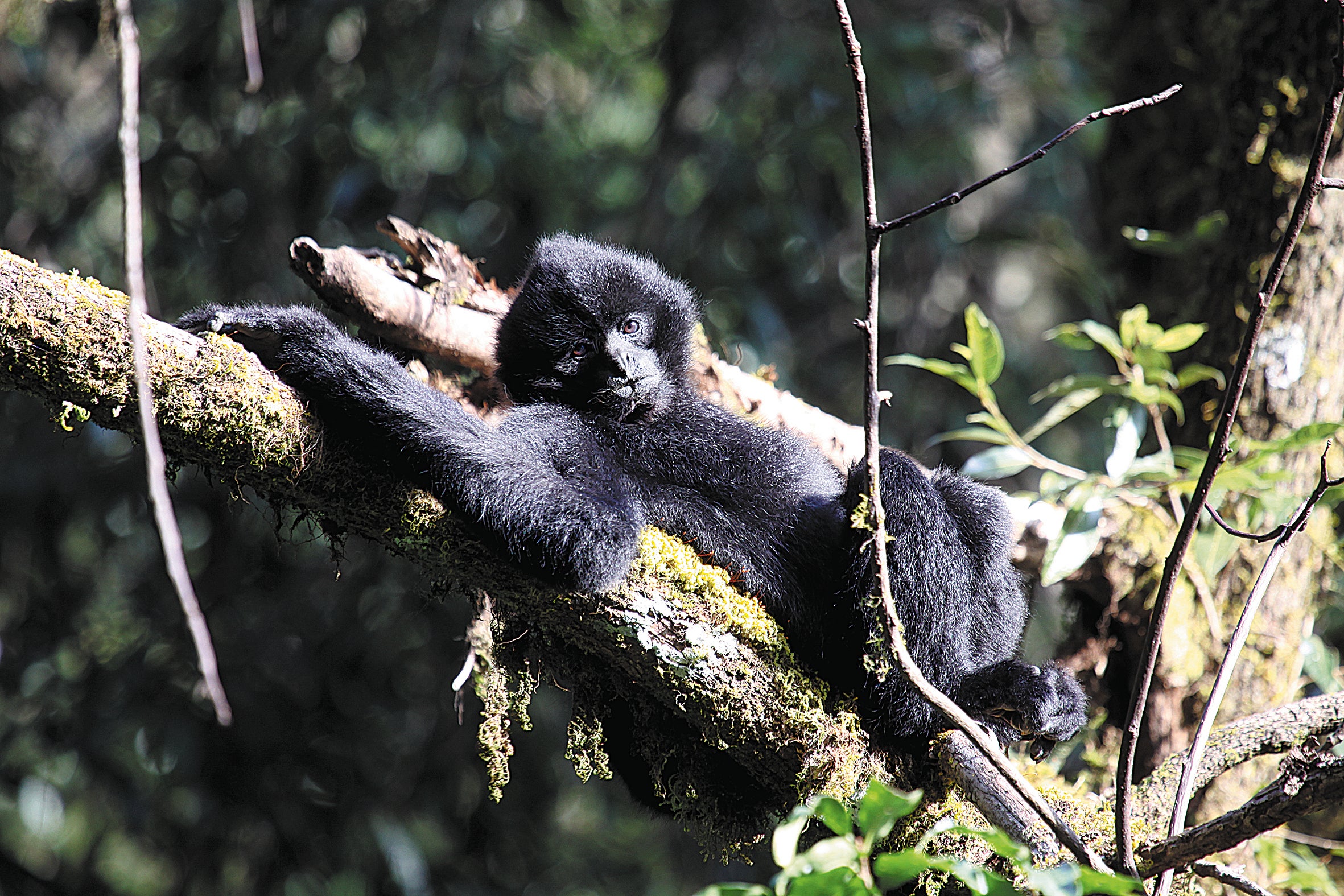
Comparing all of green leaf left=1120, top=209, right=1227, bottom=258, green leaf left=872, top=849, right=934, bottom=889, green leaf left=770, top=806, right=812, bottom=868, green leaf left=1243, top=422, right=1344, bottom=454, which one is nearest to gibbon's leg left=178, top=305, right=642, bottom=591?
green leaf left=770, top=806, right=812, bottom=868

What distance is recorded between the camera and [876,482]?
90.6 inches

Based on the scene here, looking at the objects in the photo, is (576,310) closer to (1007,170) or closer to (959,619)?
(959,619)

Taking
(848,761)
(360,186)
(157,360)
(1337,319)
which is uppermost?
(1337,319)

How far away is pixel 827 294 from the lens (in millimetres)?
7566

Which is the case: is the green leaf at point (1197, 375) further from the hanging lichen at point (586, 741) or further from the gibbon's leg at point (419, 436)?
the hanging lichen at point (586, 741)

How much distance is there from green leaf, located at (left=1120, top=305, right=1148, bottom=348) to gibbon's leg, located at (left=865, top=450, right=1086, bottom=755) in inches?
39.5

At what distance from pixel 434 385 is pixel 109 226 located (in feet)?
17.9

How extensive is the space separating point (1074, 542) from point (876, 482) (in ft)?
5.67

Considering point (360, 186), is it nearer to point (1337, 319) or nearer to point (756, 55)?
point (756, 55)

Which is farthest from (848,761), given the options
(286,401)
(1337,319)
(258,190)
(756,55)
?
(756,55)

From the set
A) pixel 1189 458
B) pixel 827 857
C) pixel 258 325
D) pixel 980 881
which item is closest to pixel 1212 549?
pixel 1189 458

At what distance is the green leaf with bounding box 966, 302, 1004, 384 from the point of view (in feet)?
12.4

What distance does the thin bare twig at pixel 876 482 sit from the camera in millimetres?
2076

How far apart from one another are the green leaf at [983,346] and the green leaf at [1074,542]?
1.86 ft
